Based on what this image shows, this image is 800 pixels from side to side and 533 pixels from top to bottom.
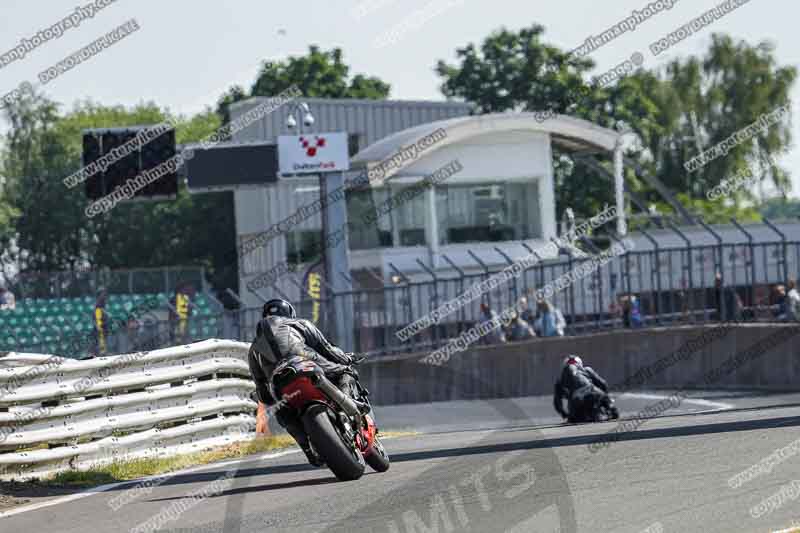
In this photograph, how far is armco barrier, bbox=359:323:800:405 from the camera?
2339 cm

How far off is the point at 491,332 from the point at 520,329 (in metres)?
0.60

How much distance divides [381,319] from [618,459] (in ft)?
45.6

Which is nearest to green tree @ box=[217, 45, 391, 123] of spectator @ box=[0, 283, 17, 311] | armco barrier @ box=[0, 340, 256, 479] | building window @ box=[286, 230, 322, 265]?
building window @ box=[286, 230, 322, 265]

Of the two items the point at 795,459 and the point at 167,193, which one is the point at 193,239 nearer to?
the point at 167,193

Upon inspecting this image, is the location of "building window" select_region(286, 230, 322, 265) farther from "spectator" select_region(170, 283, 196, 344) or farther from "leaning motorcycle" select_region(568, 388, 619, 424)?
"leaning motorcycle" select_region(568, 388, 619, 424)

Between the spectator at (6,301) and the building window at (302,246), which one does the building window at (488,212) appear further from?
the spectator at (6,301)

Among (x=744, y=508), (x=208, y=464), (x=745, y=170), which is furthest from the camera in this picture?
(x=745, y=170)

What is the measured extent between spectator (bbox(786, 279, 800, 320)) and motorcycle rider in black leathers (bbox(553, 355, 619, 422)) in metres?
6.66

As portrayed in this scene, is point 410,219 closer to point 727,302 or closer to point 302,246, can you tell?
point 302,246

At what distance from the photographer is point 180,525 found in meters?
8.71

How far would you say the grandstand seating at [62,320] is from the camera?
20281mm

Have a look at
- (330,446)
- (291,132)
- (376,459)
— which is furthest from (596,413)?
(291,132)

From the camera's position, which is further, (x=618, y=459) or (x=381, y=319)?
(x=381, y=319)

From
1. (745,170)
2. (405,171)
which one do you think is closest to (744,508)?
(405,171)
